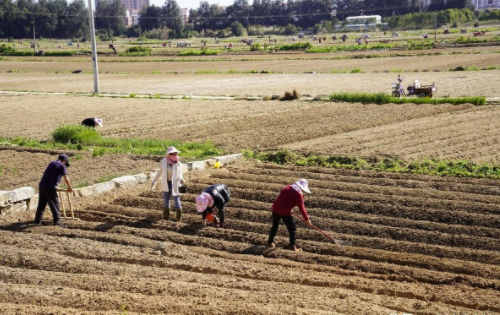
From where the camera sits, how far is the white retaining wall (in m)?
14.0

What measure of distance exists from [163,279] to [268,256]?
2.09 m

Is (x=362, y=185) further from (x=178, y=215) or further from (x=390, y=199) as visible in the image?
(x=178, y=215)

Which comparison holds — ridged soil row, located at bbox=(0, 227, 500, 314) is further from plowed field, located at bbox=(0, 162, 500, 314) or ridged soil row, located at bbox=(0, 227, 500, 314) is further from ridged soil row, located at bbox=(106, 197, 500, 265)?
ridged soil row, located at bbox=(106, 197, 500, 265)

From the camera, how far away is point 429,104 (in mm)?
29219

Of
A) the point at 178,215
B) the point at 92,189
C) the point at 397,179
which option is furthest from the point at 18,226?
the point at 397,179

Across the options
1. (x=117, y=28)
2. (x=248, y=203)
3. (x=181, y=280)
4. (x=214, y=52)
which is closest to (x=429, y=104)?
(x=248, y=203)

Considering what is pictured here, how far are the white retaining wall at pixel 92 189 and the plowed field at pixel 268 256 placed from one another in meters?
0.41

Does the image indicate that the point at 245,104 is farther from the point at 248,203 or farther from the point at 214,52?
the point at 214,52

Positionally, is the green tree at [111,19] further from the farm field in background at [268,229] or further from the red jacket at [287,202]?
the red jacket at [287,202]

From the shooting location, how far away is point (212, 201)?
495 inches

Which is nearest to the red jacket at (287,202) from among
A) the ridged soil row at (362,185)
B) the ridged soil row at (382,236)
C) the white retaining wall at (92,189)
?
the ridged soil row at (382,236)

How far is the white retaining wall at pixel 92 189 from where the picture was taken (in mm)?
13962

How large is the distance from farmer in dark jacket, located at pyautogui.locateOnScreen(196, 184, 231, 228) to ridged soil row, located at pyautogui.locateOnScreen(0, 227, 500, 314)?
4.08ft

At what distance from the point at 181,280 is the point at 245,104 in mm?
22215
